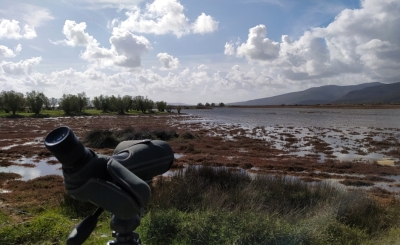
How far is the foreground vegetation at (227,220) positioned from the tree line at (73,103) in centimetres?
6330

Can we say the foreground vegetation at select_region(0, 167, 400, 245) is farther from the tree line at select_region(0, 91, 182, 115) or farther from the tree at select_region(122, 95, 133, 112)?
the tree at select_region(122, 95, 133, 112)

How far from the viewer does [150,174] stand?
1352 mm

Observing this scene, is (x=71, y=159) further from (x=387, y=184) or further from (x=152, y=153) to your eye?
(x=387, y=184)

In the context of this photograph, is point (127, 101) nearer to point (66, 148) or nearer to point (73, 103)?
point (73, 103)

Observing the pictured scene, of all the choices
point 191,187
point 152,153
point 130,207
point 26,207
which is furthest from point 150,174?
point 26,207

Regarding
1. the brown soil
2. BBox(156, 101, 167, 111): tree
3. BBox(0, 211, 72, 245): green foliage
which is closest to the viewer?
BBox(0, 211, 72, 245): green foliage

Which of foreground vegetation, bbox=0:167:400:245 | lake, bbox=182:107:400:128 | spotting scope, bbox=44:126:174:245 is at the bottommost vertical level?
lake, bbox=182:107:400:128

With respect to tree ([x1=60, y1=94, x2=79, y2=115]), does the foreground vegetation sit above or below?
below

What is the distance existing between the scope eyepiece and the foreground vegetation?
11.0 feet

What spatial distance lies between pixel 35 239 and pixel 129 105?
82.6 m

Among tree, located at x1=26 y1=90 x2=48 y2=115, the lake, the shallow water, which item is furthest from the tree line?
the shallow water

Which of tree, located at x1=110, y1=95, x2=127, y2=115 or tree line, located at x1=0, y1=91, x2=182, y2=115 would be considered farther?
tree, located at x1=110, y1=95, x2=127, y2=115

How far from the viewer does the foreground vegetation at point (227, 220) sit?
4.42 m

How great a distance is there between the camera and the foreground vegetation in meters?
4.42
